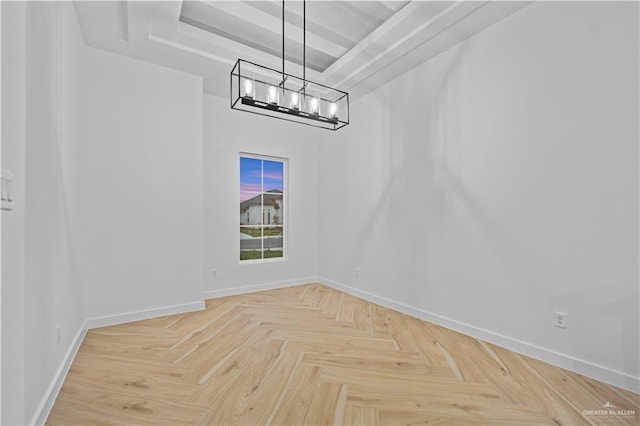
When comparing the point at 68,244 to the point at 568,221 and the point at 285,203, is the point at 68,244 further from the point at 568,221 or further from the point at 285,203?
the point at 568,221

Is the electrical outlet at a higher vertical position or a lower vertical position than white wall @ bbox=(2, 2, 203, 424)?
lower

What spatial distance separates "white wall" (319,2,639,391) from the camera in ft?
6.84

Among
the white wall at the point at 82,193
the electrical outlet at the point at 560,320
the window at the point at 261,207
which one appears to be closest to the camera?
the white wall at the point at 82,193

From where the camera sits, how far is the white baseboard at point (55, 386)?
1653mm

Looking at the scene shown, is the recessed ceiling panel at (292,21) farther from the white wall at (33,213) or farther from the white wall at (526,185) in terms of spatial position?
the white wall at (33,213)

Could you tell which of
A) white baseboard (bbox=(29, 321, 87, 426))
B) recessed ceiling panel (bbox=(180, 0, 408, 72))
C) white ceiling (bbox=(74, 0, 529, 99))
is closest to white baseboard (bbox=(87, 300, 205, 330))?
white baseboard (bbox=(29, 321, 87, 426))

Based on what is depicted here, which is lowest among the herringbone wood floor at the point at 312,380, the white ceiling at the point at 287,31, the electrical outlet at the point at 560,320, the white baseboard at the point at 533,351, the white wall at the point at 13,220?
the herringbone wood floor at the point at 312,380

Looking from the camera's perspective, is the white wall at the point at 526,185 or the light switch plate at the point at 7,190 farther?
the white wall at the point at 526,185

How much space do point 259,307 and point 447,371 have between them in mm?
2296

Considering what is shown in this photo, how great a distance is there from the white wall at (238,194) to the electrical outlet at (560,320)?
3.43 m

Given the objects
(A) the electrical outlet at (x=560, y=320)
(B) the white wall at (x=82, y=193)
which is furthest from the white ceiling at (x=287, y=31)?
(A) the electrical outlet at (x=560, y=320)

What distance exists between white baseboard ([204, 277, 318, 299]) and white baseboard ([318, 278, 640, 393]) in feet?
5.40

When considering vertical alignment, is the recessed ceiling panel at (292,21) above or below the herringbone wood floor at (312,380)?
above

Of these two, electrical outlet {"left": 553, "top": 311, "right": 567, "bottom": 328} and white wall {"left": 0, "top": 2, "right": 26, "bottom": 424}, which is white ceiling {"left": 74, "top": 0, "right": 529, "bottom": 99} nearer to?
white wall {"left": 0, "top": 2, "right": 26, "bottom": 424}
